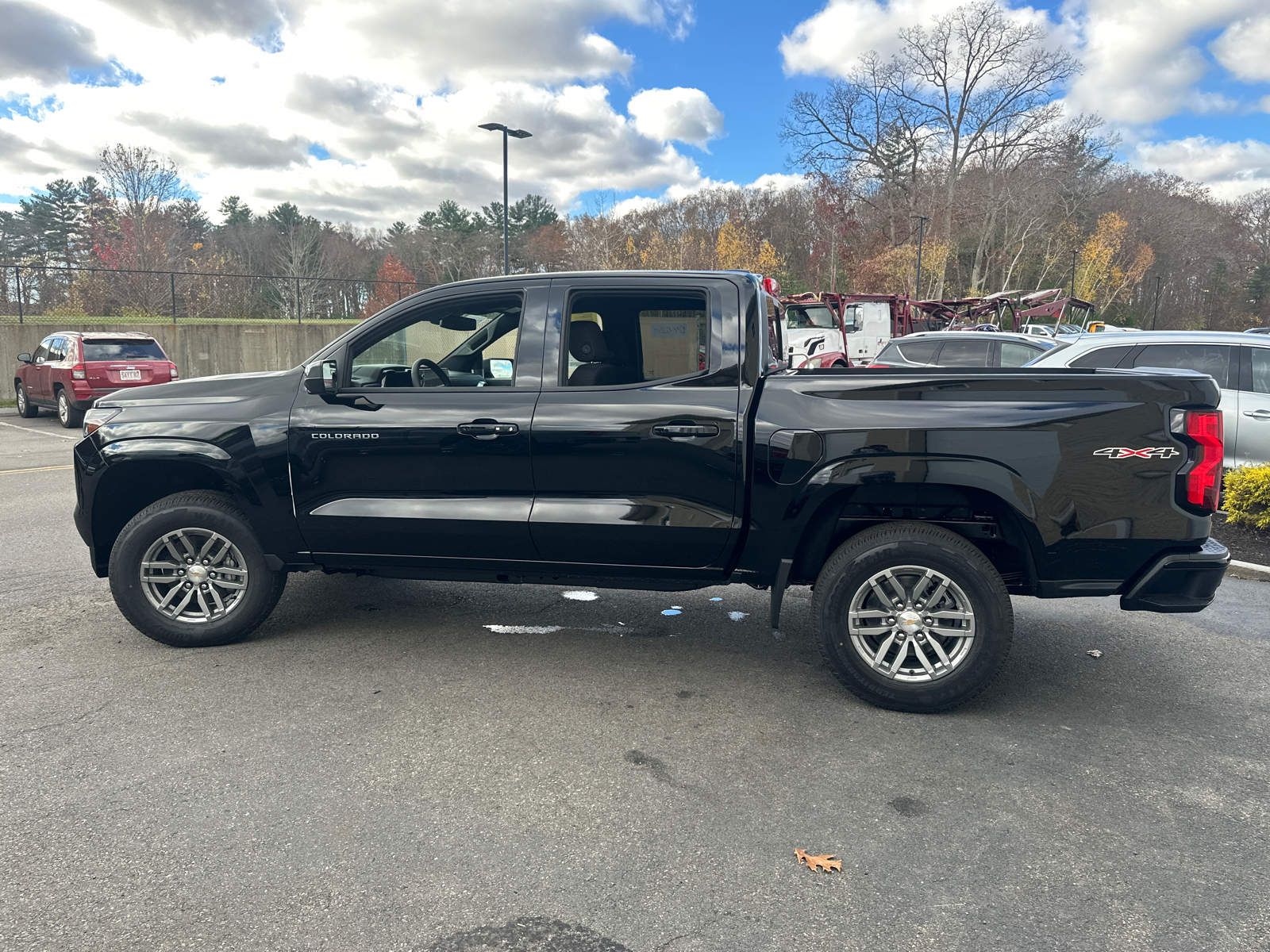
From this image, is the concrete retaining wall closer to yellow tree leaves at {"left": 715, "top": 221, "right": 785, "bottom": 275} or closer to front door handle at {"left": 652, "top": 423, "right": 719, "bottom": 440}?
front door handle at {"left": 652, "top": 423, "right": 719, "bottom": 440}

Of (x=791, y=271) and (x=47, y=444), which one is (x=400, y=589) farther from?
(x=791, y=271)

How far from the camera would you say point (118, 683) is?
13.6ft

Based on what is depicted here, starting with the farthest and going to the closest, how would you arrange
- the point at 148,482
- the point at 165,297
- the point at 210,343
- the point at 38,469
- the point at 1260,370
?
the point at 165,297 < the point at 210,343 < the point at 38,469 < the point at 1260,370 < the point at 148,482

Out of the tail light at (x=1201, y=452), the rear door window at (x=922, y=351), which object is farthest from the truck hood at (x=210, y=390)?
the rear door window at (x=922, y=351)

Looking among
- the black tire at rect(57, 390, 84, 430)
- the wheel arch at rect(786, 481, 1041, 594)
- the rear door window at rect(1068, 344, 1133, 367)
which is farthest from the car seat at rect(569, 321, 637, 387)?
the black tire at rect(57, 390, 84, 430)

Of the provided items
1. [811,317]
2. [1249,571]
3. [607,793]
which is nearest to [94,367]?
[607,793]

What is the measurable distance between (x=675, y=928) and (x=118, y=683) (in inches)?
123

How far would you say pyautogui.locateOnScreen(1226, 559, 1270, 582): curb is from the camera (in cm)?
625

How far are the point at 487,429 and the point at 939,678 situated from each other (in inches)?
93.0

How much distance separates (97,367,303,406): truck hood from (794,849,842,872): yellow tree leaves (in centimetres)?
328

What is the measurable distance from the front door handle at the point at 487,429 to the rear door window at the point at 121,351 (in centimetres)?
1326

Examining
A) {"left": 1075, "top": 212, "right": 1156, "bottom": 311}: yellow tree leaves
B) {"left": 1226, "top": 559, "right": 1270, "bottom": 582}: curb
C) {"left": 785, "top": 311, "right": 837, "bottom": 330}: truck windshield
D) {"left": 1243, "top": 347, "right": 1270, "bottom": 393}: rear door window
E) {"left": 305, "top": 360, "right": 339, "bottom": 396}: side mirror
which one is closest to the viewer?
{"left": 305, "top": 360, "right": 339, "bottom": 396}: side mirror

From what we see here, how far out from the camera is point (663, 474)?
4.02 m

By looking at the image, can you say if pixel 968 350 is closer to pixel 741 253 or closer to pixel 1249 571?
pixel 1249 571
